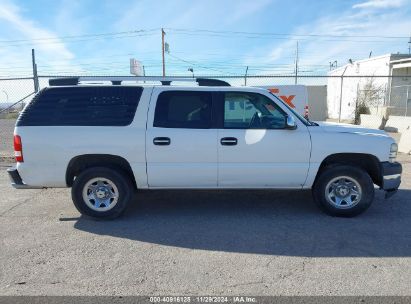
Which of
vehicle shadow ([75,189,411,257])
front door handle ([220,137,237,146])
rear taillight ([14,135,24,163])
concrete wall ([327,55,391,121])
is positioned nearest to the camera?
vehicle shadow ([75,189,411,257])

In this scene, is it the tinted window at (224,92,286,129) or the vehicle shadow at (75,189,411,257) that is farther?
the tinted window at (224,92,286,129)

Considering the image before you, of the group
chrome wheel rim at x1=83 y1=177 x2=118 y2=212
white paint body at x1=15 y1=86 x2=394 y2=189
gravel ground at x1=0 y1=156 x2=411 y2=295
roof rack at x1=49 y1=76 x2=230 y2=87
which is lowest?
gravel ground at x1=0 y1=156 x2=411 y2=295

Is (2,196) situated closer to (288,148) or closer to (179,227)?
(179,227)

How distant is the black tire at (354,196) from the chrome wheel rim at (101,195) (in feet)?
9.86

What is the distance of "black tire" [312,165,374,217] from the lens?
5.29 meters

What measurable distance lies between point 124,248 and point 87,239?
1.97 ft

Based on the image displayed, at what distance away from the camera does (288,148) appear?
205 inches

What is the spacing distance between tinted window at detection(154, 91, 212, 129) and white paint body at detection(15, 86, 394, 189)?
9 centimetres

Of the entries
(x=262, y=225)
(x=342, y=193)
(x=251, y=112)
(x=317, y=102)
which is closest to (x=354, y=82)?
A: (x=317, y=102)

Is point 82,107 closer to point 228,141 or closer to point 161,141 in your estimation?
point 161,141

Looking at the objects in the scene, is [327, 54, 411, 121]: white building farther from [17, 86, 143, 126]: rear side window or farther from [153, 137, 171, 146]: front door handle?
[17, 86, 143, 126]: rear side window

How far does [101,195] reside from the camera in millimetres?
5344

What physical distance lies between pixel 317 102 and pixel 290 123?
22.4 meters

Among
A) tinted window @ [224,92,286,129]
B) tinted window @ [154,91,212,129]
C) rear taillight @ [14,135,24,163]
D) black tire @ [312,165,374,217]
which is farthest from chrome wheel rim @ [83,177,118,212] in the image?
black tire @ [312,165,374,217]
